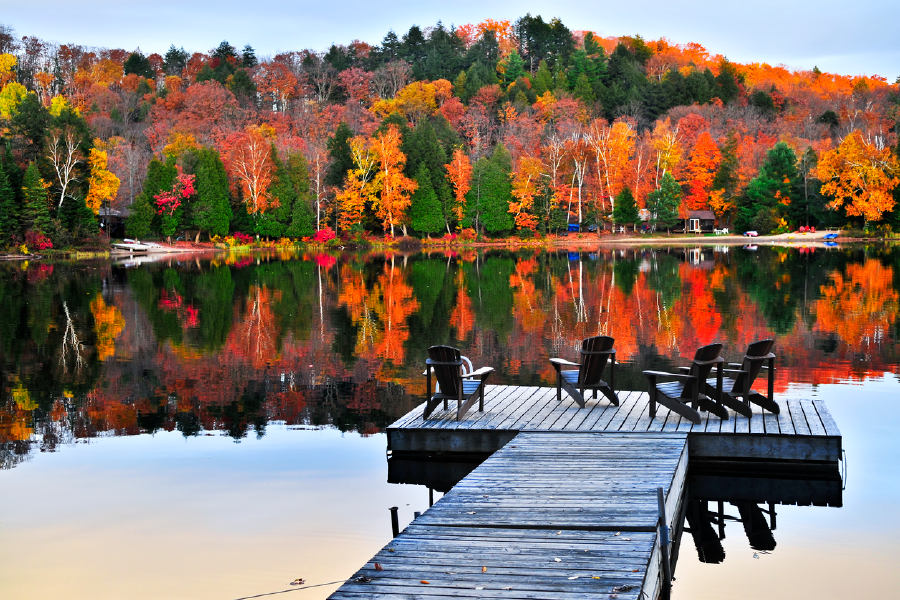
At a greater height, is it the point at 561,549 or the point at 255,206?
the point at 255,206

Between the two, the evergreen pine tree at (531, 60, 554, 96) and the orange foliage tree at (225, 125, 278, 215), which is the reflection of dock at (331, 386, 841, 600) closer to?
the orange foliage tree at (225, 125, 278, 215)

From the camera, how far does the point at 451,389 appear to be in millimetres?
9609

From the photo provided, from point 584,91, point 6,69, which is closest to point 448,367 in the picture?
point 584,91

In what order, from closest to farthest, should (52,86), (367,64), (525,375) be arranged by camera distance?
(525,375) → (52,86) → (367,64)

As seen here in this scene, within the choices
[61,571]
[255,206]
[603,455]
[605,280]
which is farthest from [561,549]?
[255,206]

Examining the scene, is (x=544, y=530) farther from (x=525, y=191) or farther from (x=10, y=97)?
(x=10, y=97)

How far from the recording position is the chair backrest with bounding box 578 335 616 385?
9.73 metres

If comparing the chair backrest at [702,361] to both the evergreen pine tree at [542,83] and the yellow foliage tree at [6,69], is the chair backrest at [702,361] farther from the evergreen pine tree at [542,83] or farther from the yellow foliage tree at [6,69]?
the yellow foliage tree at [6,69]

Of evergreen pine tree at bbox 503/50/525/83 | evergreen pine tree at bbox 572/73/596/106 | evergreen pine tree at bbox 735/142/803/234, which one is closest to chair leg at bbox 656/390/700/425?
evergreen pine tree at bbox 735/142/803/234

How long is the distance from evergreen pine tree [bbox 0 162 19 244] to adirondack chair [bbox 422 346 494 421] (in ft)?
158

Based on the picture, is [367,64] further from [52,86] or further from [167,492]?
[167,492]

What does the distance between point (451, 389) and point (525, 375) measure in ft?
15.4

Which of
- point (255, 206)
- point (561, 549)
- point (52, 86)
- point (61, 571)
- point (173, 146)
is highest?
point (52, 86)

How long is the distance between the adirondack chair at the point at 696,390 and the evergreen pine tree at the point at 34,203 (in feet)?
165
